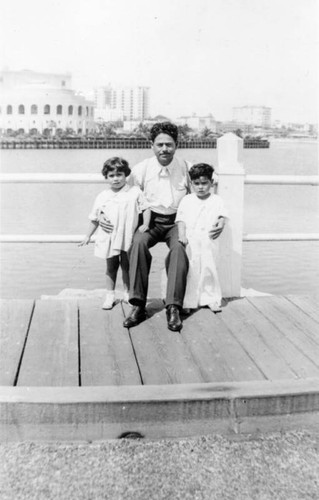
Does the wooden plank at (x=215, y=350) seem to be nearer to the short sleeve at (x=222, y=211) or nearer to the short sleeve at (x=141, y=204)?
the short sleeve at (x=222, y=211)

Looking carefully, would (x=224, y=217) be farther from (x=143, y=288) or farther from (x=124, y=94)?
(x=124, y=94)

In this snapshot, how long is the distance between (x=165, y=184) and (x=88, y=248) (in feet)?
37.9

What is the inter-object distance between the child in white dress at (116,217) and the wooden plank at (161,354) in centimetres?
45

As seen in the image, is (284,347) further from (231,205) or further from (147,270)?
(231,205)

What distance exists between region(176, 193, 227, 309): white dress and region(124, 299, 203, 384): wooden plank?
28 cm

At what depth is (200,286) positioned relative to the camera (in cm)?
405

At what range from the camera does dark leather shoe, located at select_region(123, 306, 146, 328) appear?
373 cm

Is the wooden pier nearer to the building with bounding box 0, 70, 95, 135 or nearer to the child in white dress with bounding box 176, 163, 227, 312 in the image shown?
the child in white dress with bounding box 176, 163, 227, 312

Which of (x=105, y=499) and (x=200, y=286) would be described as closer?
(x=105, y=499)

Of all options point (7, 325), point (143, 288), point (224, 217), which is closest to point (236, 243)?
point (224, 217)

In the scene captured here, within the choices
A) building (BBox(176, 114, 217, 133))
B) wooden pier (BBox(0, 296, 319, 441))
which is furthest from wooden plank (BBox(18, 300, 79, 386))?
building (BBox(176, 114, 217, 133))

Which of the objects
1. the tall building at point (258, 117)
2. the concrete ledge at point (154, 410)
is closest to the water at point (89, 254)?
the concrete ledge at point (154, 410)

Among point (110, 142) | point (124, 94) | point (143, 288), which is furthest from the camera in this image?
point (124, 94)

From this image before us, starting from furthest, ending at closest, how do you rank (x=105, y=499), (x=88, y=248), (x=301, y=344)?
(x=88, y=248), (x=301, y=344), (x=105, y=499)
